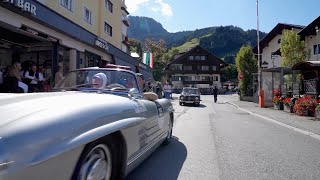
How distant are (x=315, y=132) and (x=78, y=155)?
30.9 feet

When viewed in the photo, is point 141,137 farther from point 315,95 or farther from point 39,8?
point 315,95

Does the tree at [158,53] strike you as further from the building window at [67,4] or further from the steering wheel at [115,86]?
the steering wheel at [115,86]

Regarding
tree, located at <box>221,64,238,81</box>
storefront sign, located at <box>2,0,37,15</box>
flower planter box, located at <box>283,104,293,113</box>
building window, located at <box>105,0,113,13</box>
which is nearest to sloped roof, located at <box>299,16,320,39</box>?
flower planter box, located at <box>283,104,293,113</box>

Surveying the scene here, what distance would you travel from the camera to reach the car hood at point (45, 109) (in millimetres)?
2656

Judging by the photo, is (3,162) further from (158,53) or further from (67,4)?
(158,53)

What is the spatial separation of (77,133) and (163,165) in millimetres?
2952

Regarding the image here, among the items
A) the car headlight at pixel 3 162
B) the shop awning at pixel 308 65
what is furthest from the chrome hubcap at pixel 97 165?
the shop awning at pixel 308 65

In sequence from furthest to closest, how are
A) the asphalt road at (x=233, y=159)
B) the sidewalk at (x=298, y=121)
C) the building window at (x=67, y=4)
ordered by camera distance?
the building window at (x=67, y=4) → the sidewalk at (x=298, y=121) → the asphalt road at (x=233, y=159)

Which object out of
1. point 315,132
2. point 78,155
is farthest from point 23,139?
point 315,132

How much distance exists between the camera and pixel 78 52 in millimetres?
16844

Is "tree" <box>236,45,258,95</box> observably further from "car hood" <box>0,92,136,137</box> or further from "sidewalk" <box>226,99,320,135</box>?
"car hood" <box>0,92,136,137</box>

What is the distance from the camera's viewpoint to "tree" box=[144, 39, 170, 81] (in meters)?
84.4

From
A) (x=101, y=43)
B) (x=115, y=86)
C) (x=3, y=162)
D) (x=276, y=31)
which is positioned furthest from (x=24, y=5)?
(x=276, y=31)

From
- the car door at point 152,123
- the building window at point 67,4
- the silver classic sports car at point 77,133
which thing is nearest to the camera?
the silver classic sports car at point 77,133
